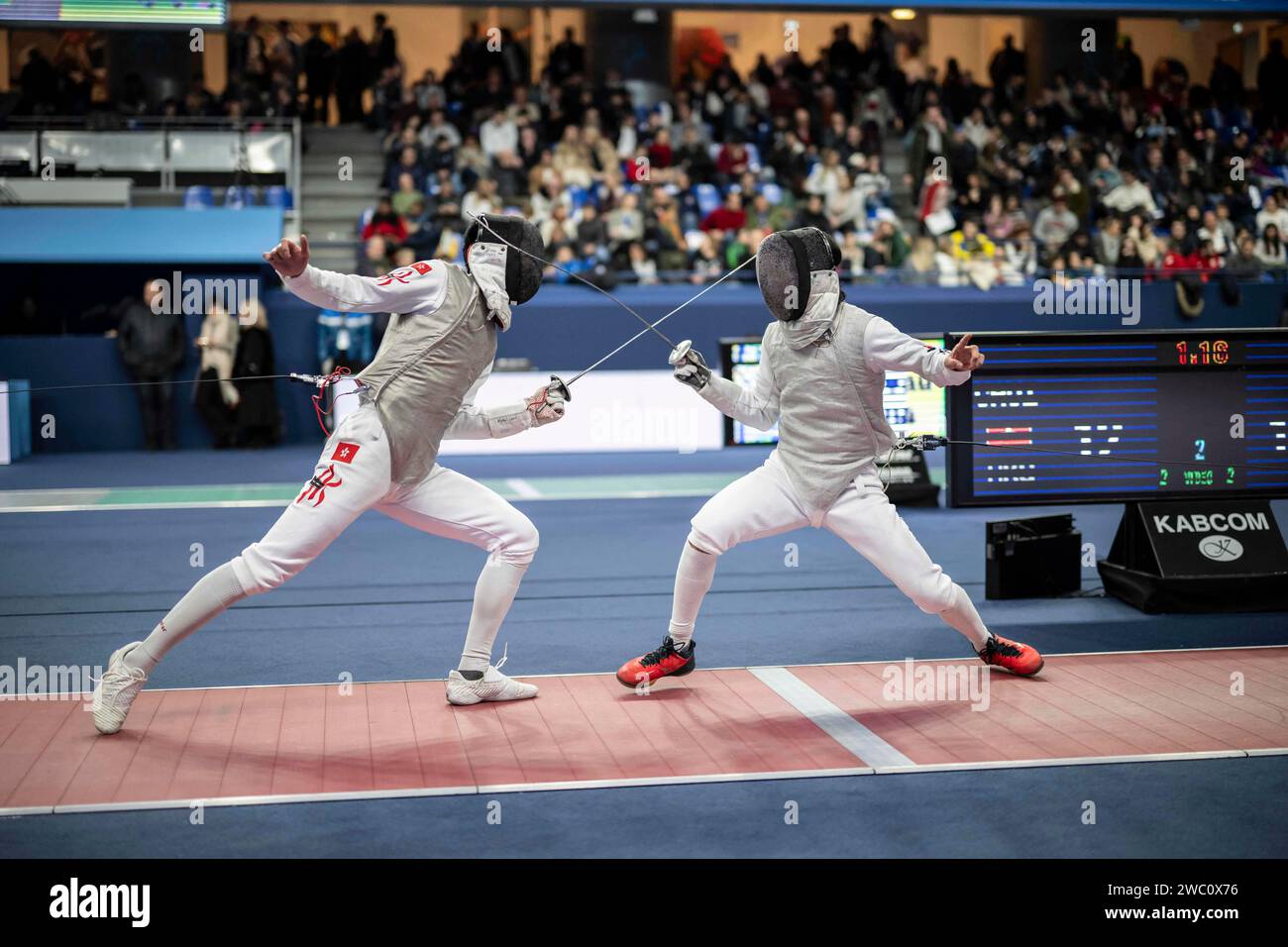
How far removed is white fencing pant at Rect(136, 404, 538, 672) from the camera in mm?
4277

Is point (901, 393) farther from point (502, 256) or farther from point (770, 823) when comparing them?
point (770, 823)

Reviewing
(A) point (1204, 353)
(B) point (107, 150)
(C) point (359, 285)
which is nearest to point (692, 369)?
(C) point (359, 285)

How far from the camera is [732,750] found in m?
4.20

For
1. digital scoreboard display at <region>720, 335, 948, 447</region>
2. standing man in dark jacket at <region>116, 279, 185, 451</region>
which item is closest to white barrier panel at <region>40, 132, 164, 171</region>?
standing man in dark jacket at <region>116, 279, 185, 451</region>

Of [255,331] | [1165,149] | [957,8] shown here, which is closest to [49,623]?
[255,331]

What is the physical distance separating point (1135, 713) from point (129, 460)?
396 inches

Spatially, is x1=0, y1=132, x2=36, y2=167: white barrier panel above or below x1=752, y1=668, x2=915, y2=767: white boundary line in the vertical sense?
above

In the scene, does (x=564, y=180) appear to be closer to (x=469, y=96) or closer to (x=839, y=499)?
(x=469, y=96)

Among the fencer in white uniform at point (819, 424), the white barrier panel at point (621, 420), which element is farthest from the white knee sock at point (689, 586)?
the white barrier panel at point (621, 420)

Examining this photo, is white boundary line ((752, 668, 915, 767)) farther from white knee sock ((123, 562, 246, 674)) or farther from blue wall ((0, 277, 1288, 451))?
blue wall ((0, 277, 1288, 451))

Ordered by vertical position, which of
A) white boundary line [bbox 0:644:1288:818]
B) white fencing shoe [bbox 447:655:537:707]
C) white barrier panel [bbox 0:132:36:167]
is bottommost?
white boundary line [bbox 0:644:1288:818]

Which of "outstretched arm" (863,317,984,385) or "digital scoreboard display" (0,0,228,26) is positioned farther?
"digital scoreboard display" (0,0,228,26)

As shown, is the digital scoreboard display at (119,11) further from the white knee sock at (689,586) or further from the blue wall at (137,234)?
the white knee sock at (689,586)

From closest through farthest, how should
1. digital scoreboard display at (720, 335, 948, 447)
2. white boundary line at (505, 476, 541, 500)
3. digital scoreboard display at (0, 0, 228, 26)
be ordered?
digital scoreboard display at (720, 335, 948, 447)
white boundary line at (505, 476, 541, 500)
digital scoreboard display at (0, 0, 228, 26)
